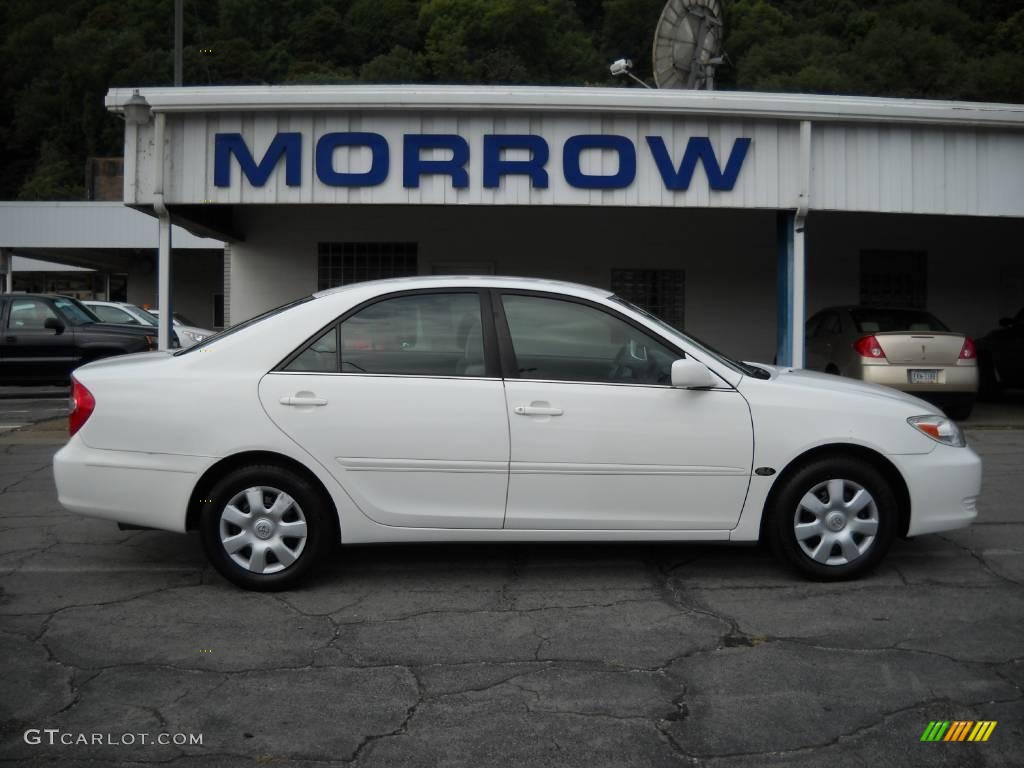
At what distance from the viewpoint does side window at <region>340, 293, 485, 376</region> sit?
4.89 m

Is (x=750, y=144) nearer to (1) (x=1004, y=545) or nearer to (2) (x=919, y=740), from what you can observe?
(1) (x=1004, y=545)

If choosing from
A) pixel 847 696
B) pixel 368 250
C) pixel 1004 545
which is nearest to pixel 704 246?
pixel 368 250

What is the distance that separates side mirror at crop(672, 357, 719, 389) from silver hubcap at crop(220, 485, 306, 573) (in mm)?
1959

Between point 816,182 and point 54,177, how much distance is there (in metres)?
76.0

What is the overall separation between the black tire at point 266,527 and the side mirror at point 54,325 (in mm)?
11362

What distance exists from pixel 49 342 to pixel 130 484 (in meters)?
11.2

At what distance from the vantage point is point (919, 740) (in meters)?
3.25

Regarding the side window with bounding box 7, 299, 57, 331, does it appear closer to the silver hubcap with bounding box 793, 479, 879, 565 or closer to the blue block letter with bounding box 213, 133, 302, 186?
the blue block letter with bounding box 213, 133, 302, 186

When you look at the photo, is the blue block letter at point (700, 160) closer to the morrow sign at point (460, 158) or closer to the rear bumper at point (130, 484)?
the morrow sign at point (460, 158)

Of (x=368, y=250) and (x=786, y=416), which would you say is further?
(x=368, y=250)

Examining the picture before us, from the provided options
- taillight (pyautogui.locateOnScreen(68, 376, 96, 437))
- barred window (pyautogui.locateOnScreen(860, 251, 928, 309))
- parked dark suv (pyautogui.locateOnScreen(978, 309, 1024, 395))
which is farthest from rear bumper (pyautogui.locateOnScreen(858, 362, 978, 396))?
taillight (pyautogui.locateOnScreen(68, 376, 96, 437))

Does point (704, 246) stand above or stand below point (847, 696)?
above

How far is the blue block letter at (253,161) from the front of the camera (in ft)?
37.7

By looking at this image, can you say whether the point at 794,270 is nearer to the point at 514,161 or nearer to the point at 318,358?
the point at 514,161
